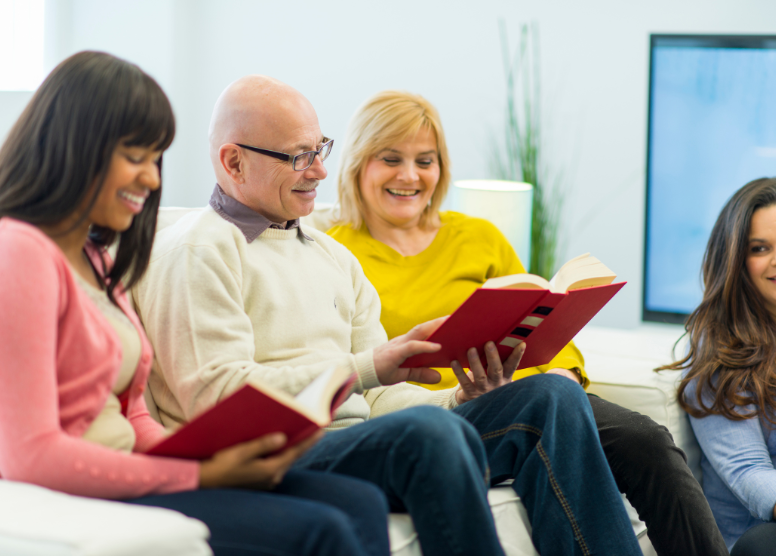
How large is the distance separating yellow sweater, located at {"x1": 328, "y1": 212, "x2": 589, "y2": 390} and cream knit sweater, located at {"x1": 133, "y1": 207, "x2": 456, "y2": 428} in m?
0.20

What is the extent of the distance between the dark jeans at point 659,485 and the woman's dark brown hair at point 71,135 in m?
1.21

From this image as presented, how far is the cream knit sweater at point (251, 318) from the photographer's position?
1.26 meters

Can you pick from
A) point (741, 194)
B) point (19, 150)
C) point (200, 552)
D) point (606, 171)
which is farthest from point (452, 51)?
point (200, 552)

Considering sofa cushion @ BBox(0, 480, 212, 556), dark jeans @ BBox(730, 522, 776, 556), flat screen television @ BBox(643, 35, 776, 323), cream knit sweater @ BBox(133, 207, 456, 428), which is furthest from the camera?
flat screen television @ BBox(643, 35, 776, 323)

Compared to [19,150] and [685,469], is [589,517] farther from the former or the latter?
[19,150]

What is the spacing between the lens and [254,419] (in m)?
0.89

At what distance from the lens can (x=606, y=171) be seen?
3.19m

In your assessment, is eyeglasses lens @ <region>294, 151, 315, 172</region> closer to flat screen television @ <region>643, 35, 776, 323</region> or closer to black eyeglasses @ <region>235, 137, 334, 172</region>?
black eyeglasses @ <region>235, 137, 334, 172</region>

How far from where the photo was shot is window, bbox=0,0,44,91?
2.74 metres

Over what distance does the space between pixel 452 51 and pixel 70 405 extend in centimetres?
277

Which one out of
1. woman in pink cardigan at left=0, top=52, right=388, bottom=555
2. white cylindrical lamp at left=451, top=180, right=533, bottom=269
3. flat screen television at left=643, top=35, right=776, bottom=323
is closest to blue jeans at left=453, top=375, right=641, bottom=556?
woman in pink cardigan at left=0, top=52, right=388, bottom=555

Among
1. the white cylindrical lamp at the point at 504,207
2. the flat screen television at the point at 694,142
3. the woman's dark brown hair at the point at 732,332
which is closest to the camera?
the woman's dark brown hair at the point at 732,332

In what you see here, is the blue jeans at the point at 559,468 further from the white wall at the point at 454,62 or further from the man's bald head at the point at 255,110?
the white wall at the point at 454,62

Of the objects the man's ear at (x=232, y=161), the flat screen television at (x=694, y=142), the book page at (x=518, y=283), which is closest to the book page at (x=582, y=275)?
the book page at (x=518, y=283)
